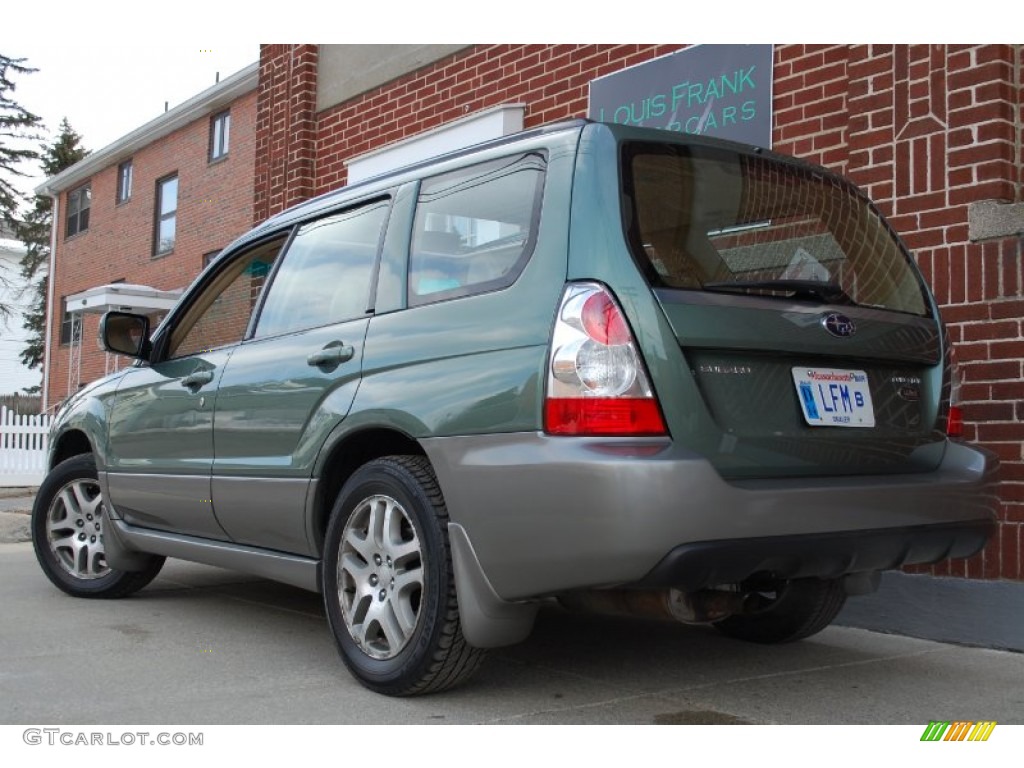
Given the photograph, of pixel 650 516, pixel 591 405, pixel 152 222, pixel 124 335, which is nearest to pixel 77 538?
pixel 124 335

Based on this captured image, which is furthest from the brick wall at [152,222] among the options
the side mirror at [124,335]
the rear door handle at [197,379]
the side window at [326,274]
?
the side window at [326,274]

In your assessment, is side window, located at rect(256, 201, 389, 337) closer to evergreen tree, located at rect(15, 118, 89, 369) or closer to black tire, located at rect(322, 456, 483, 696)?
black tire, located at rect(322, 456, 483, 696)

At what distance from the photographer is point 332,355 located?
12.8 feet

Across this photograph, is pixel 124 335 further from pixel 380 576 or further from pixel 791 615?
pixel 791 615

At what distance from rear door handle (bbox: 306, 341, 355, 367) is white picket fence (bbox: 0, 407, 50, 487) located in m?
13.7

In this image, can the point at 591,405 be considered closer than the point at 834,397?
Yes

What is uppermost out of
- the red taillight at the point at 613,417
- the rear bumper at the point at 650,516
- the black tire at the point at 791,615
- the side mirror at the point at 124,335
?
the side mirror at the point at 124,335

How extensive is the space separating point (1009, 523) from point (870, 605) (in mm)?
713

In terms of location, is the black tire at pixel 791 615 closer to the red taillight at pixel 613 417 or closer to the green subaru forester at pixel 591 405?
the green subaru forester at pixel 591 405

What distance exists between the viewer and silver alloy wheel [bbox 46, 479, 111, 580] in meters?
5.64

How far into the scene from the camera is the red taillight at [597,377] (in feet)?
9.71

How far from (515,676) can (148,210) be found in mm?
21282

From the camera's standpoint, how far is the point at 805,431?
320cm
